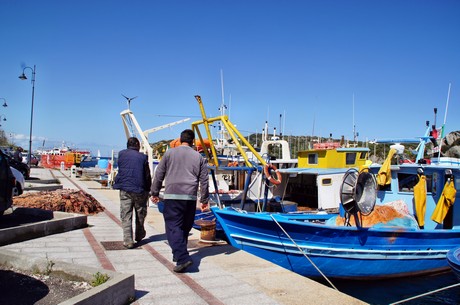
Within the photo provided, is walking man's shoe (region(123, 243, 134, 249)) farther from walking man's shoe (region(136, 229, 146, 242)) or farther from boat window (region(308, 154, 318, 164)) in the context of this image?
boat window (region(308, 154, 318, 164))

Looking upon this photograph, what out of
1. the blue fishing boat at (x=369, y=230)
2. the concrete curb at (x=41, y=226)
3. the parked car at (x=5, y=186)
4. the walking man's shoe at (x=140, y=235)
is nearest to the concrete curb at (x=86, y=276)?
the concrete curb at (x=41, y=226)

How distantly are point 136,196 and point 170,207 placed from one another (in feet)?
3.60

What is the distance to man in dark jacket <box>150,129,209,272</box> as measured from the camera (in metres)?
5.29

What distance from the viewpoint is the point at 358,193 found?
26.7ft

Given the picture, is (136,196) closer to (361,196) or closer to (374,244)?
(361,196)

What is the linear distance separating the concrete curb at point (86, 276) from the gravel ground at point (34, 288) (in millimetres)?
67

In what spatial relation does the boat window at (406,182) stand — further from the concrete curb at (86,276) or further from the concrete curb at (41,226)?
the concrete curb at (86,276)

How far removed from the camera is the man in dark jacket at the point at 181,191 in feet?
17.4

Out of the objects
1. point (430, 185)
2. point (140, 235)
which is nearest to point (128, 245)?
point (140, 235)

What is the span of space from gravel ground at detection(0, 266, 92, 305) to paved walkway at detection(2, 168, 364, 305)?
26.7 inches

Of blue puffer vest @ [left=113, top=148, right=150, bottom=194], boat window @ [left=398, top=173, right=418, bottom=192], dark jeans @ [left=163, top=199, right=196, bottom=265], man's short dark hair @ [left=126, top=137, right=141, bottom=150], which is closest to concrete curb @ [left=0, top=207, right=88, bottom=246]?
blue puffer vest @ [left=113, top=148, right=150, bottom=194]

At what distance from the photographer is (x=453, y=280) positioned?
32.8 feet

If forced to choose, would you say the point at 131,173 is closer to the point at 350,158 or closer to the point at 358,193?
the point at 358,193

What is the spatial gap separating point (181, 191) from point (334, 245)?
4.33 meters
